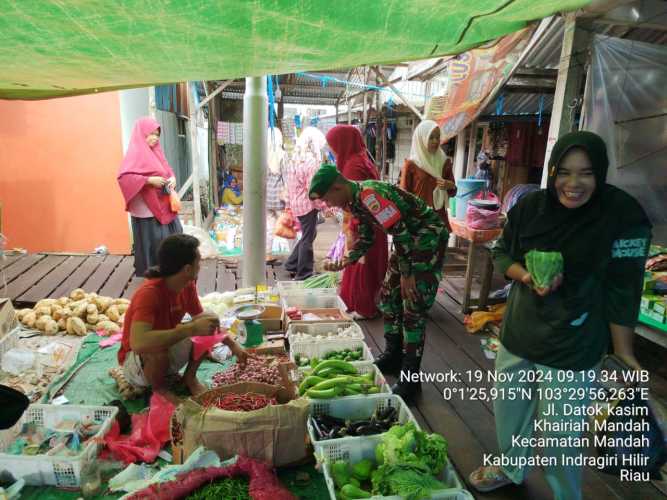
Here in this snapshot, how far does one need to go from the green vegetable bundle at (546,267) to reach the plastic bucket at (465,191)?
290cm

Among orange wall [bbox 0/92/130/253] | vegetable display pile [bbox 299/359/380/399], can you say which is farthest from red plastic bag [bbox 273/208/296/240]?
vegetable display pile [bbox 299/359/380/399]

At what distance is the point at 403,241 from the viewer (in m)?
2.80

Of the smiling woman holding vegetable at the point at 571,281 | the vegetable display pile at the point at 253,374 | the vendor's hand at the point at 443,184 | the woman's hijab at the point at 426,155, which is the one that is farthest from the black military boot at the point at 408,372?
the woman's hijab at the point at 426,155

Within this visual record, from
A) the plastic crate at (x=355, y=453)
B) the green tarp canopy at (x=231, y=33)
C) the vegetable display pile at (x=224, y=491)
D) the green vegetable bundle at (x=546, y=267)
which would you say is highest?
the green tarp canopy at (x=231, y=33)

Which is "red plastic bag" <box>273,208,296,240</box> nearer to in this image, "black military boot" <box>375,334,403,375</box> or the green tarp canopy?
"black military boot" <box>375,334,403,375</box>

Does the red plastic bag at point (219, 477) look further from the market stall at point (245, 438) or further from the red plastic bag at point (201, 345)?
the red plastic bag at point (201, 345)

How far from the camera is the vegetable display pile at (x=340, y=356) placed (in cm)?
312

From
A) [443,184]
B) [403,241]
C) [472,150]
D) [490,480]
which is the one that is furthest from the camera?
[472,150]

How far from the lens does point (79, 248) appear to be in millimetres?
6566

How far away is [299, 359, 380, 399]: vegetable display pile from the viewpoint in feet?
8.36

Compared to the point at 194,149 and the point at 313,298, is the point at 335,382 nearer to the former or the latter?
the point at 313,298

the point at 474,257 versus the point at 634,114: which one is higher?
the point at 634,114

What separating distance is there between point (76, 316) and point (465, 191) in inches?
163

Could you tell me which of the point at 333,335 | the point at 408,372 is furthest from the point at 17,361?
the point at 408,372
